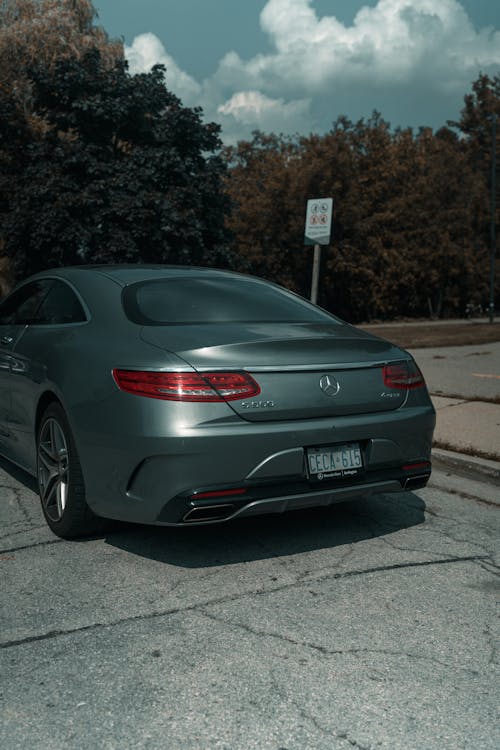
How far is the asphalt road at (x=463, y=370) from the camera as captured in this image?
395 inches

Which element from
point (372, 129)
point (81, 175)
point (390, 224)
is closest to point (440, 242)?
point (390, 224)

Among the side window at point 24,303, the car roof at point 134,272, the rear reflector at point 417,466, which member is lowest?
the rear reflector at point 417,466

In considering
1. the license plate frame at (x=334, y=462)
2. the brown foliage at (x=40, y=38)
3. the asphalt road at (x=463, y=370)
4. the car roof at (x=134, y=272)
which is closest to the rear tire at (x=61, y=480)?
the car roof at (x=134, y=272)

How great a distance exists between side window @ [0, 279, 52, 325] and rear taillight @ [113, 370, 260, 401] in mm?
1753

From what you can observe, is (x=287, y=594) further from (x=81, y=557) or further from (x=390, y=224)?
(x=390, y=224)

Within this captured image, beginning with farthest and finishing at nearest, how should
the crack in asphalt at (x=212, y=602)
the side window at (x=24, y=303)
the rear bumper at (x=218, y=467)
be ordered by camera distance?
the side window at (x=24, y=303), the rear bumper at (x=218, y=467), the crack in asphalt at (x=212, y=602)

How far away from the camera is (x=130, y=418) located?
12.6 ft

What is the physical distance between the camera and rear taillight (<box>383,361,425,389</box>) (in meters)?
4.36

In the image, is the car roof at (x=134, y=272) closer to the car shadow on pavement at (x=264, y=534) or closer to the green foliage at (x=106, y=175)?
the car shadow on pavement at (x=264, y=534)

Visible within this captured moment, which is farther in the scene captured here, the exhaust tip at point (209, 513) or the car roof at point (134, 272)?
the car roof at point (134, 272)

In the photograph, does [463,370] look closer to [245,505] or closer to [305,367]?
[305,367]

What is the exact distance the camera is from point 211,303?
4684 mm

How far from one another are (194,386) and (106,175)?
1885 centimetres

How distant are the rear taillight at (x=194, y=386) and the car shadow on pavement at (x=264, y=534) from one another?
3.00ft
